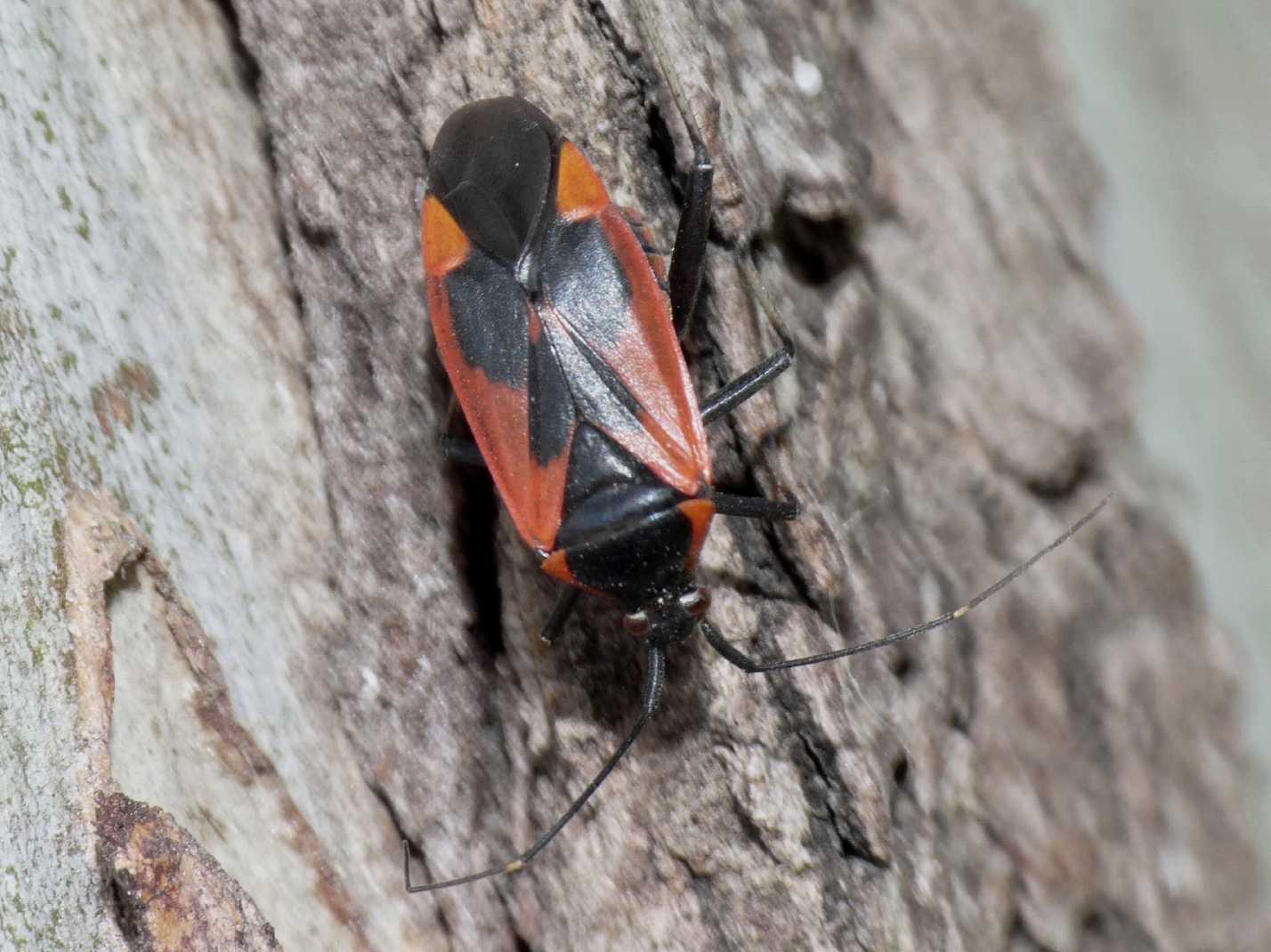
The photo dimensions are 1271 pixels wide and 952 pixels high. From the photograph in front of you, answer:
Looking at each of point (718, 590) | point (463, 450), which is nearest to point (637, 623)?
point (718, 590)

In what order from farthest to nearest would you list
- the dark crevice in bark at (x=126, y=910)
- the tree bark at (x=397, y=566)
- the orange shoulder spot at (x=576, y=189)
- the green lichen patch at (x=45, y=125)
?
the orange shoulder spot at (x=576, y=189), the green lichen patch at (x=45, y=125), the tree bark at (x=397, y=566), the dark crevice in bark at (x=126, y=910)

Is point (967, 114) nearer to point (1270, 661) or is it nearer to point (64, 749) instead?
point (1270, 661)

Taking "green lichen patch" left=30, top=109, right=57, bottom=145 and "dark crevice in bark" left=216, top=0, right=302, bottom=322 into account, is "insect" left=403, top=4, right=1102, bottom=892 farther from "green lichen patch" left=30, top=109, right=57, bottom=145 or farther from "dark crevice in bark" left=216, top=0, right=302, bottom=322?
"green lichen patch" left=30, top=109, right=57, bottom=145

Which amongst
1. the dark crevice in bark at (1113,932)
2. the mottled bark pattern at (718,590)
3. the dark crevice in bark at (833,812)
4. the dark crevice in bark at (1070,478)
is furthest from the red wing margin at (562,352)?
the dark crevice in bark at (1113,932)

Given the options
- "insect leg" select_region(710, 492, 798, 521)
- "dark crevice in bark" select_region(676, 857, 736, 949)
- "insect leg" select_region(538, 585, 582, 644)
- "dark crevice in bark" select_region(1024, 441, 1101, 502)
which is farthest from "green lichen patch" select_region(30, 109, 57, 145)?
"dark crevice in bark" select_region(1024, 441, 1101, 502)

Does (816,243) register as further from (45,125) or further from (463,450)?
(45,125)

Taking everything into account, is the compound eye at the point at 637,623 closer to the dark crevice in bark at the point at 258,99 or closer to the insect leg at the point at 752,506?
the insect leg at the point at 752,506
